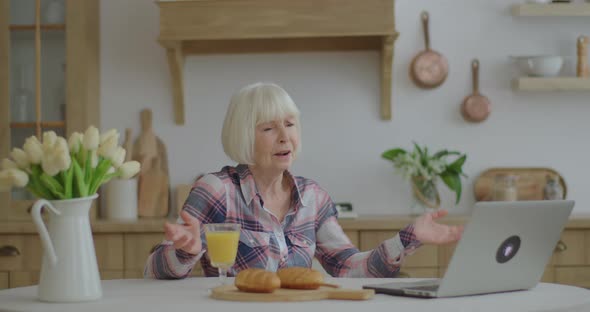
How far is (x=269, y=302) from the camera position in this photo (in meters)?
1.60

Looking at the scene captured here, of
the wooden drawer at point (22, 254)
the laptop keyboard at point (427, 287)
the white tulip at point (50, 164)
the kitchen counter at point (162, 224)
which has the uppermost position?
the white tulip at point (50, 164)

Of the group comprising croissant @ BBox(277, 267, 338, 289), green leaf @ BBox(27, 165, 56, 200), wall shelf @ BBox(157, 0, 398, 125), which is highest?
wall shelf @ BBox(157, 0, 398, 125)

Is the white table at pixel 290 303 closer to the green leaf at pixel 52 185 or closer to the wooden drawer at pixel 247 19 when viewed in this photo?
the green leaf at pixel 52 185

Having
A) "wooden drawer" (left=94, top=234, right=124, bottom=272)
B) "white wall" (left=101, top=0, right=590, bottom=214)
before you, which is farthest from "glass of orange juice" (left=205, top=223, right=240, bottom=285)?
"white wall" (left=101, top=0, right=590, bottom=214)

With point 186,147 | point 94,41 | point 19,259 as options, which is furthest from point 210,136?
point 19,259

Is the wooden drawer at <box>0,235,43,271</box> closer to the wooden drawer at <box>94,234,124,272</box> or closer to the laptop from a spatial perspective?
the wooden drawer at <box>94,234,124,272</box>

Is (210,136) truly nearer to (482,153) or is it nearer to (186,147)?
(186,147)

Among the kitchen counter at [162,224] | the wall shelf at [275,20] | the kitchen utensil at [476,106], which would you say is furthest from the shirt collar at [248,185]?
the kitchen utensil at [476,106]

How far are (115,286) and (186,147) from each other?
2.09 meters

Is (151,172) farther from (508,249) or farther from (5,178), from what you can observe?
(508,249)

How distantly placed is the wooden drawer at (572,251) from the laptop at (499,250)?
172 cm

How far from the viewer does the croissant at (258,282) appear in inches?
64.9

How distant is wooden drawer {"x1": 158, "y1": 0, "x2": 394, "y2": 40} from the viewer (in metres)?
3.56

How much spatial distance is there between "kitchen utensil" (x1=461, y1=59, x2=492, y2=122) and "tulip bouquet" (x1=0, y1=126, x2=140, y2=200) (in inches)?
94.3
